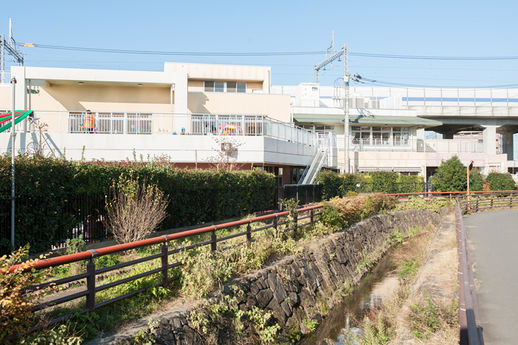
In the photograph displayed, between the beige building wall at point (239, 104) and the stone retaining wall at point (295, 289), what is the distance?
51.1 feet

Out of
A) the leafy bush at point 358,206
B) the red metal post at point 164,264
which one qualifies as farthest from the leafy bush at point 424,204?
the red metal post at point 164,264

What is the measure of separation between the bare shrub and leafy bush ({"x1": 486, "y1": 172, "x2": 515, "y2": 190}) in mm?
36876

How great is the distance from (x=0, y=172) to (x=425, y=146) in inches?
1791

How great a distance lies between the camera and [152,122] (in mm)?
23766

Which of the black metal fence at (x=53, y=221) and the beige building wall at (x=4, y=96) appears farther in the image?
the beige building wall at (x=4, y=96)

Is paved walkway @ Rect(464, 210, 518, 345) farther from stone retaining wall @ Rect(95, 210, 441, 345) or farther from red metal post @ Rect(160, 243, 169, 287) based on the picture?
red metal post @ Rect(160, 243, 169, 287)

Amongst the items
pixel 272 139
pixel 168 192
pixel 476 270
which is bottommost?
pixel 476 270

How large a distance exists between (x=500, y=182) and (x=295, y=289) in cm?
3591

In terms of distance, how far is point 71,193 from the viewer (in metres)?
10.9

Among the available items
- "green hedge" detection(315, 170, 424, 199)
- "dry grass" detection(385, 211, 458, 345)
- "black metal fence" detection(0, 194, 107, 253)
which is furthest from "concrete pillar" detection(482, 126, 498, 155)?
"black metal fence" detection(0, 194, 107, 253)

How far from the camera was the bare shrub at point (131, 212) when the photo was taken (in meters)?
10.9

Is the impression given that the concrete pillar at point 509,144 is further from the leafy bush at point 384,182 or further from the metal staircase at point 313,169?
the metal staircase at point 313,169

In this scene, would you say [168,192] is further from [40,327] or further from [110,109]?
[110,109]

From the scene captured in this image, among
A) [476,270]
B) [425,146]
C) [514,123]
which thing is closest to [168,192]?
[476,270]
